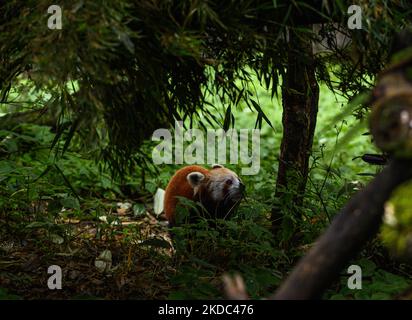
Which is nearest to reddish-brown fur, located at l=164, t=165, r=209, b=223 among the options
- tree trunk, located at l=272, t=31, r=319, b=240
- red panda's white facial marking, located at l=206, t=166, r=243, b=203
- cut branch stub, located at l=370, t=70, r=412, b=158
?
red panda's white facial marking, located at l=206, t=166, r=243, b=203

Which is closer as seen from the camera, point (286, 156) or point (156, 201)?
point (286, 156)

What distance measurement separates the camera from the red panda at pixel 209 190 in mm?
5355

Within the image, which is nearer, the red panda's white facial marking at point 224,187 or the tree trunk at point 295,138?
the tree trunk at point 295,138

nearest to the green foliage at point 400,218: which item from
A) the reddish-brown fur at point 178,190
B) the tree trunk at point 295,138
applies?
the tree trunk at point 295,138

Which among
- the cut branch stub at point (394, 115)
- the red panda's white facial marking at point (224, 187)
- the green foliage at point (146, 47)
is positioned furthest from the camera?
the red panda's white facial marking at point (224, 187)

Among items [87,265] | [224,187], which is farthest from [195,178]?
[87,265]

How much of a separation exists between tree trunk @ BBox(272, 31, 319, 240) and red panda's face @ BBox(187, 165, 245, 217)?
1.07m

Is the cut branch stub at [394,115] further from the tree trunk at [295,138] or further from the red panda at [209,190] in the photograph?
the red panda at [209,190]

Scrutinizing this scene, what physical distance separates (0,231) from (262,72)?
7.35 ft

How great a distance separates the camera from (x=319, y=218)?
160 inches

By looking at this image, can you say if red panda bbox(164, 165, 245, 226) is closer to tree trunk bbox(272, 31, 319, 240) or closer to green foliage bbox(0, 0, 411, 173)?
tree trunk bbox(272, 31, 319, 240)
